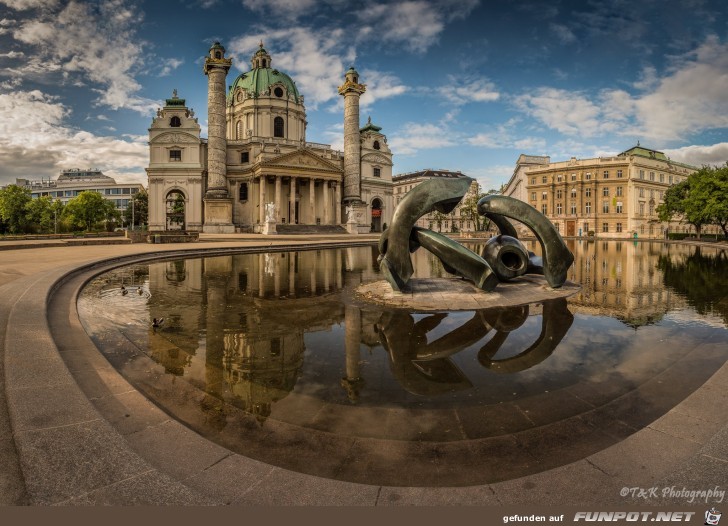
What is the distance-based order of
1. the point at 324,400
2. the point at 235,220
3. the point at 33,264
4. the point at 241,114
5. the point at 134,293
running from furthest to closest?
→ the point at 241,114
the point at 235,220
the point at 33,264
the point at 134,293
the point at 324,400

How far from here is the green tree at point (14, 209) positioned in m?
52.1

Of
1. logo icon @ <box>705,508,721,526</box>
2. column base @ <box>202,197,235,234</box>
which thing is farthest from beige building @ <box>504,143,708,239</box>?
logo icon @ <box>705,508,721,526</box>

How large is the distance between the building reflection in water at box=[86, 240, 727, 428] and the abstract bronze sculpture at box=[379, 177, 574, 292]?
1.59m

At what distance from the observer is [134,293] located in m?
12.6

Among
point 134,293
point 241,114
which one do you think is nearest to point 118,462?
point 134,293

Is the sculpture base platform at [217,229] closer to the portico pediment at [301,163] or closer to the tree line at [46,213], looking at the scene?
the portico pediment at [301,163]

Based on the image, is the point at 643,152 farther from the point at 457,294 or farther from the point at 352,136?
the point at 457,294

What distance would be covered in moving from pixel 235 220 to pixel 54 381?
63.0 meters

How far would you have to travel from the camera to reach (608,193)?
7519 centimetres

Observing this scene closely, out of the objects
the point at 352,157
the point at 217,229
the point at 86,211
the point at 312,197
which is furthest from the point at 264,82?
the point at 86,211

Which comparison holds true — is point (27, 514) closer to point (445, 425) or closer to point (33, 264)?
point (445, 425)

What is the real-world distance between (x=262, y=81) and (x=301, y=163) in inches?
839

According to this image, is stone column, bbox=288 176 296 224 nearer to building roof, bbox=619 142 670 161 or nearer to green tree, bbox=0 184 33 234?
green tree, bbox=0 184 33 234

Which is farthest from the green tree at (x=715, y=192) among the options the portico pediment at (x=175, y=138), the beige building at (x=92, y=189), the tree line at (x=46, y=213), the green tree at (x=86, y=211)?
the beige building at (x=92, y=189)
